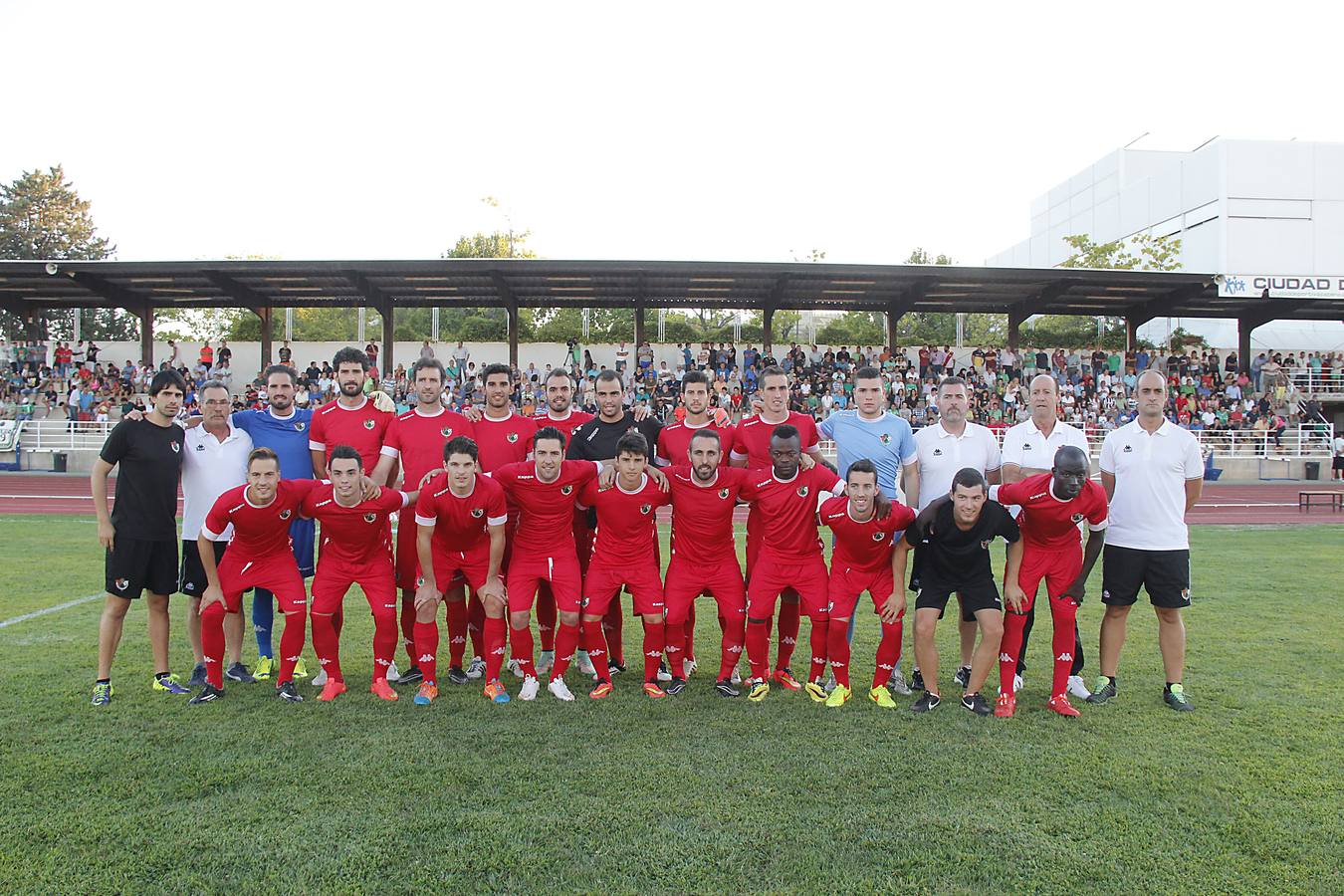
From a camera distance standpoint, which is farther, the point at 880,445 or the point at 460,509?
the point at 880,445

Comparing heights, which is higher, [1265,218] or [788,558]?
[1265,218]

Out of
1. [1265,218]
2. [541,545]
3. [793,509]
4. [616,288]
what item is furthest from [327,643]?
[1265,218]

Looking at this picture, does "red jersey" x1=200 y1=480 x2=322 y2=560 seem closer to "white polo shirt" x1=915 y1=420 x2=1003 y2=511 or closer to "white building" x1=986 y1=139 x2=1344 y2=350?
"white polo shirt" x1=915 y1=420 x2=1003 y2=511

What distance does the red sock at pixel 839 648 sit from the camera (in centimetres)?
535

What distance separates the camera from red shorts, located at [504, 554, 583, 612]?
18.2ft

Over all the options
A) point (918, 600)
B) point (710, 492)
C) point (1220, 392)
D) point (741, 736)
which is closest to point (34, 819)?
point (741, 736)

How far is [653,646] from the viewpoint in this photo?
5.53 metres

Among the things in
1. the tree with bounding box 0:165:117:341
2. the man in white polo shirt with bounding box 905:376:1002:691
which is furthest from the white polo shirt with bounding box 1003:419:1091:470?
the tree with bounding box 0:165:117:341

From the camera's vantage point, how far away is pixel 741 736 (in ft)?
15.4

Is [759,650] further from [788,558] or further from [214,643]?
[214,643]

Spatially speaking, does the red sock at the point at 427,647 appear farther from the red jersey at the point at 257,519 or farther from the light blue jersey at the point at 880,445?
the light blue jersey at the point at 880,445

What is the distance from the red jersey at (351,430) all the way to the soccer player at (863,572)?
10.1 ft

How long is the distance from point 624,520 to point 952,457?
2.19 m

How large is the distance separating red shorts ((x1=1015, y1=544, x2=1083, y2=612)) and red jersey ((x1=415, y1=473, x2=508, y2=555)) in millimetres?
3265
